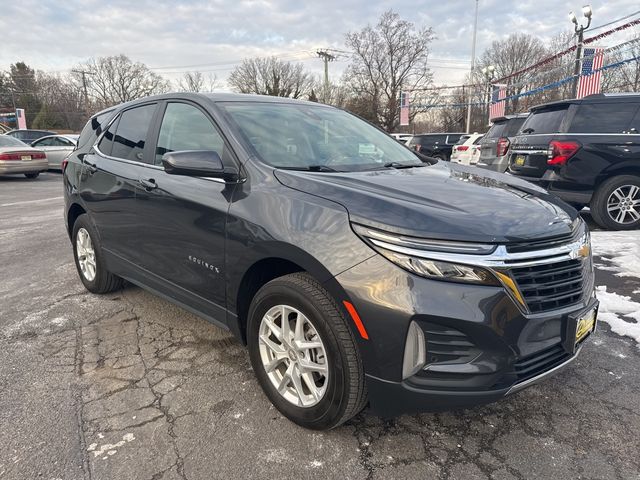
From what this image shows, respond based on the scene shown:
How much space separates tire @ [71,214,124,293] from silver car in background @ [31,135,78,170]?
15.1 m

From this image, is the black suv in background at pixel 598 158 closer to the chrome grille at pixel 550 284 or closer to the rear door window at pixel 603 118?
the rear door window at pixel 603 118

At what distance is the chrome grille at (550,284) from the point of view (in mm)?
1869

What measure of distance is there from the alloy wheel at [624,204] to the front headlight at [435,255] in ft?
18.3

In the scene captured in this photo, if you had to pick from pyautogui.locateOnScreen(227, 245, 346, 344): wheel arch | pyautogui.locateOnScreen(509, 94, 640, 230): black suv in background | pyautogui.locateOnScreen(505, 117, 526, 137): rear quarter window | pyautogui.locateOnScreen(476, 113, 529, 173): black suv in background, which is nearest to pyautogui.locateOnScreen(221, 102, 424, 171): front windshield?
pyautogui.locateOnScreen(227, 245, 346, 344): wheel arch

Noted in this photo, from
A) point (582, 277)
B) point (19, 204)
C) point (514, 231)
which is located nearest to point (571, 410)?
point (582, 277)

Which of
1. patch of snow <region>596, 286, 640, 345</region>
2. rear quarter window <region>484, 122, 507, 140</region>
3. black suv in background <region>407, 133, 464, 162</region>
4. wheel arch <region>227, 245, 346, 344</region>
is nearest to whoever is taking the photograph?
wheel arch <region>227, 245, 346, 344</region>

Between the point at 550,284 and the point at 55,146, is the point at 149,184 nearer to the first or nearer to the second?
the point at 550,284

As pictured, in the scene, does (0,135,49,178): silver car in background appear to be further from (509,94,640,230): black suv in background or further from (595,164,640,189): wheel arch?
(595,164,640,189): wheel arch

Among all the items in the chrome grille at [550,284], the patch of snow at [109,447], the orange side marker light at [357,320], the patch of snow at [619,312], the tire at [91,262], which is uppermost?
the chrome grille at [550,284]

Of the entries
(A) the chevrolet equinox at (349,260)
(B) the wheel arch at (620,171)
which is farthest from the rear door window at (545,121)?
(A) the chevrolet equinox at (349,260)

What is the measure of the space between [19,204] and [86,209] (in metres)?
7.87

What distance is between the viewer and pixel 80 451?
83.6 inches

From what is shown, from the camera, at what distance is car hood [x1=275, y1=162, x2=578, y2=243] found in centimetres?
189

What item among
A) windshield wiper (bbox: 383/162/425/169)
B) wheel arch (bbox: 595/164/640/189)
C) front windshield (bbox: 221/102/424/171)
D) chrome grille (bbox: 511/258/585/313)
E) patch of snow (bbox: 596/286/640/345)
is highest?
front windshield (bbox: 221/102/424/171)
